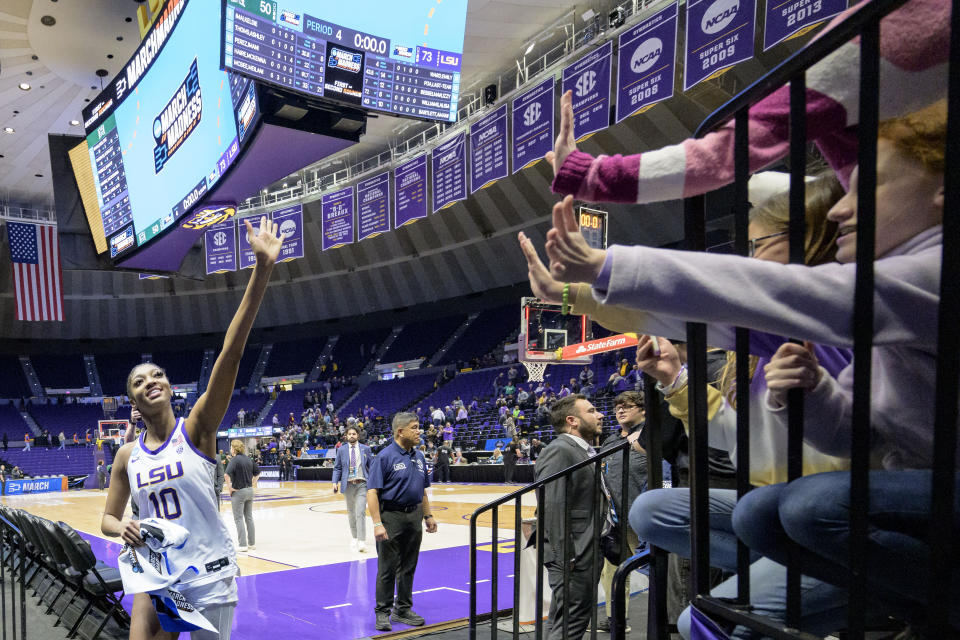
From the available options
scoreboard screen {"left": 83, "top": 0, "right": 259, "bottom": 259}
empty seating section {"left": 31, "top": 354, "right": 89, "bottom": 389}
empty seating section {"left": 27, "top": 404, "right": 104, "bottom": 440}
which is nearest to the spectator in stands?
empty seating section {"left": 27, "top": 404, "right": 104, "bottom": 440}

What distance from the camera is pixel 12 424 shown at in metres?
34.5

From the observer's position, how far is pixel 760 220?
5.47 feet

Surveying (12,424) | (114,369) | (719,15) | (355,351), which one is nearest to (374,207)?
(719,15)

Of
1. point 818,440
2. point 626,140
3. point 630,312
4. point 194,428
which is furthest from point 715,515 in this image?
point 626,140

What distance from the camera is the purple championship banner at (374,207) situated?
1580cm

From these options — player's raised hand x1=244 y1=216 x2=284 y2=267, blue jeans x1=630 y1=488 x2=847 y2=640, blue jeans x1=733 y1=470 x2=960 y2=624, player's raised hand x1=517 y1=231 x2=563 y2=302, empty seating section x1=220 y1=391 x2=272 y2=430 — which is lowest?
empty seating section x1=220 y1=391 x2=272 y2=430

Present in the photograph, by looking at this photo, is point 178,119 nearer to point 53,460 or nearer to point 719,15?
point 719,15

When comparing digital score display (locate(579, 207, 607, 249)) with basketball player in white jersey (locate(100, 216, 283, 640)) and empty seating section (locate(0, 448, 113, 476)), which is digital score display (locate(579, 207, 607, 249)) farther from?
empty seating section (locate(0, 448, 113, 476))

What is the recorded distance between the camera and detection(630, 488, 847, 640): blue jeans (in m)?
1.43

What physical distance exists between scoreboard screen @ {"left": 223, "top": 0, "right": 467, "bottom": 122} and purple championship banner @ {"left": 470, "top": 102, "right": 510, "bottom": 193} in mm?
5771

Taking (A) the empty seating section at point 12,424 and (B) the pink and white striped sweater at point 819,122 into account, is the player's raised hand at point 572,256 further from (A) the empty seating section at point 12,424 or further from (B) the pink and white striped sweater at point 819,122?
(A) the empty seating section at point 12,424

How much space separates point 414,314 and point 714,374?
32984 mm

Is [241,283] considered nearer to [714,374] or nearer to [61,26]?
[61,26]

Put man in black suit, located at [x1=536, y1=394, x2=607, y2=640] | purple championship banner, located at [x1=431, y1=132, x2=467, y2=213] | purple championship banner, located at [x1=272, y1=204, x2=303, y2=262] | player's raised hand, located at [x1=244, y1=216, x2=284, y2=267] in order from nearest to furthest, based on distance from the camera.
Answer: player's raised hand, located at [x1=244, y1=216, x2=284, y2=267] < man in black suit, located at [x1=536, y1=394, x2=607, y2=640] < purple championship banner, located at [x1=431, y1=132, x2=467, y2=213] < purple championship banner, located at [x1=272, y1=204, x2=303, y2=262]
